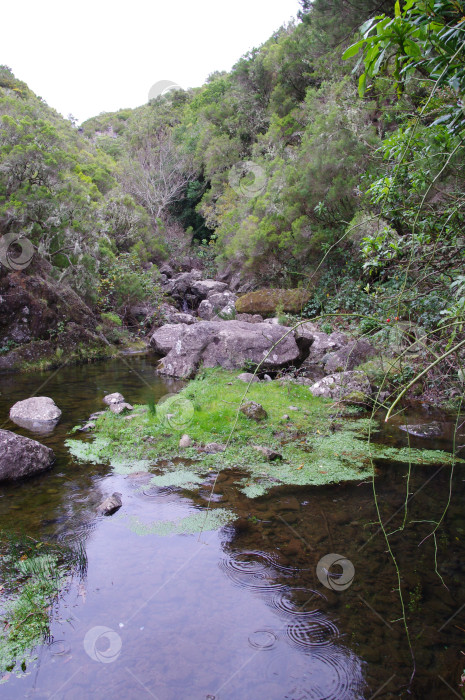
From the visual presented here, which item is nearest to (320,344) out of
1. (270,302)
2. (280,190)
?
(270,302)

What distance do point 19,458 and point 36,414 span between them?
2817 mm

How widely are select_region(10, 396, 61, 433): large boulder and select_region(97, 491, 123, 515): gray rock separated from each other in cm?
331

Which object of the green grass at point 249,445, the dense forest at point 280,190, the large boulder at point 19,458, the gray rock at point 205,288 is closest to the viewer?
the large boulder at point 19,458

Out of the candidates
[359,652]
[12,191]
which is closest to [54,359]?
[12,191]

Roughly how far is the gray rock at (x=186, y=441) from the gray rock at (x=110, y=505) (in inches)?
69.4

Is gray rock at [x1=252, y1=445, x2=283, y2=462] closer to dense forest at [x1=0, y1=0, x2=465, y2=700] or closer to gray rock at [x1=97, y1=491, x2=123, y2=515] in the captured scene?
dense forest at [x1=0, y1=0, x2=465, y2=700]

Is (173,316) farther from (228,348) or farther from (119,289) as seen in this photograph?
(228,348)

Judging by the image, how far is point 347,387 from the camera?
8508 millimetres

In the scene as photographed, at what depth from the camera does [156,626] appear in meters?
3.10

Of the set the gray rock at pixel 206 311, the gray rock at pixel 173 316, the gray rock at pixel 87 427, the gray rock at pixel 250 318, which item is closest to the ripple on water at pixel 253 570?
the gray rock at pixel 87 427

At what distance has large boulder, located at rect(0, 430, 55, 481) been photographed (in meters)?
5.32

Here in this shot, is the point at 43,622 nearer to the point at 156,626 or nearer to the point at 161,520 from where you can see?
the point at 156,626

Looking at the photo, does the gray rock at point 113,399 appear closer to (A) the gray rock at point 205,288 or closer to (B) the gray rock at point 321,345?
(B) the gray rock at point 321,345

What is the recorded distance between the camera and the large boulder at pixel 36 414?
Result: 7742 millimetres
